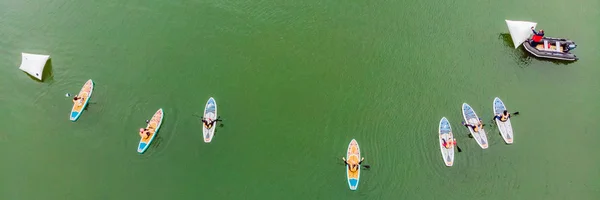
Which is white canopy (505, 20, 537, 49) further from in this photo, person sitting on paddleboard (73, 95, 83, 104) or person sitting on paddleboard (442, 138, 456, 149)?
person sitting on paddleboard (73, 95, 83, 104)

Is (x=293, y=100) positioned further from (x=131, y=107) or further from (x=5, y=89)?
(x=5, y=89)

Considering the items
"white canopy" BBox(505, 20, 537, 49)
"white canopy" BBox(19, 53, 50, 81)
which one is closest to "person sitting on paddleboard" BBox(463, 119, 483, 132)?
"white canopy" BBox(505, 20, 537, 49)

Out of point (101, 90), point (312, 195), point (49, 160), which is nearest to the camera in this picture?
point (312, 195)

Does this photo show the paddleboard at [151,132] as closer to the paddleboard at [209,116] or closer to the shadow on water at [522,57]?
the paddleboard at [209,116]

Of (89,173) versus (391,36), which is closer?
(89,173)

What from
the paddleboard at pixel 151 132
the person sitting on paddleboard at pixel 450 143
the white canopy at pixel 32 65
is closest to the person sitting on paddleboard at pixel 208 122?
the paddleboard at pixel 151 132

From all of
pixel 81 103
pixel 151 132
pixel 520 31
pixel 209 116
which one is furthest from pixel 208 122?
pixel 520 31

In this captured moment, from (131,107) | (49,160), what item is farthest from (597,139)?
(49,160)
